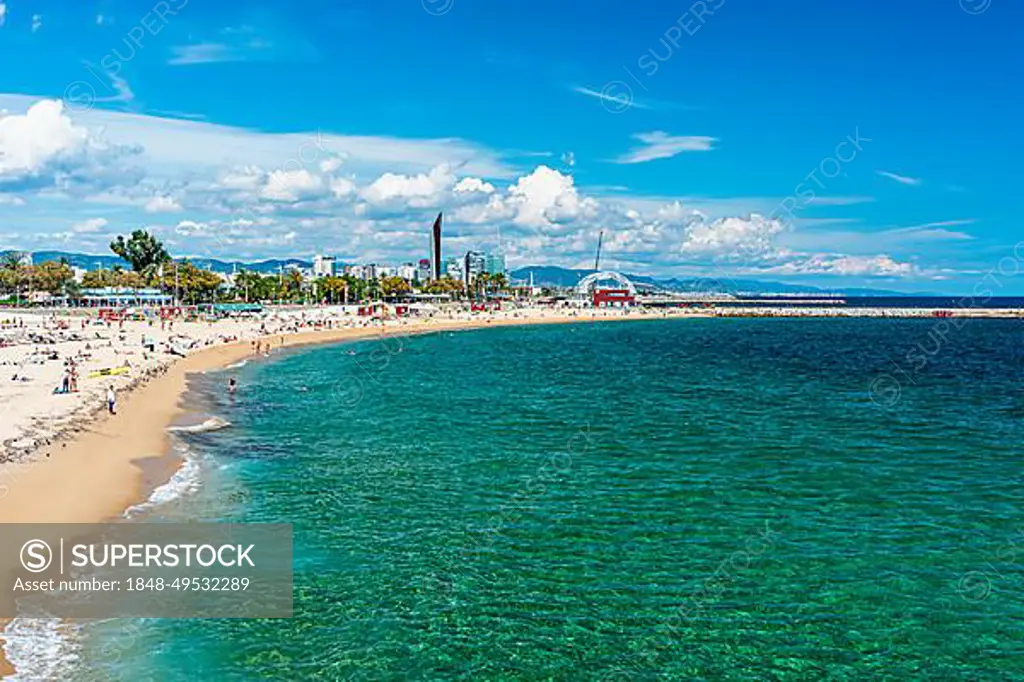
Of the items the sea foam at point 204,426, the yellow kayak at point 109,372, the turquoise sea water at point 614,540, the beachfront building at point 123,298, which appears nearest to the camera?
the turquoise sea water at point 614,540

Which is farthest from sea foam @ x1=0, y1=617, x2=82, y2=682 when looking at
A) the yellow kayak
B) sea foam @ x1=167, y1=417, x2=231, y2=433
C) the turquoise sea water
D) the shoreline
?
the yellow kayak

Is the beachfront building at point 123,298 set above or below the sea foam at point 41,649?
above

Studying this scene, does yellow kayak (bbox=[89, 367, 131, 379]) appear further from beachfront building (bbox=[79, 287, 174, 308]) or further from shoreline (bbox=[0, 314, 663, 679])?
beachfront building (bbox=[79, 287, 174, 308])

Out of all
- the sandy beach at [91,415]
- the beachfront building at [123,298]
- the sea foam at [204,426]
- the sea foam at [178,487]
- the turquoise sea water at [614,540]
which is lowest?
the turquoise sea water at [614,540]

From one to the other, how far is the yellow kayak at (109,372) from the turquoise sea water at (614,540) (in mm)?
8744

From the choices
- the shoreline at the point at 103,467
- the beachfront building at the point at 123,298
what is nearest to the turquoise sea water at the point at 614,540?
the shoreline at the point at 103,467

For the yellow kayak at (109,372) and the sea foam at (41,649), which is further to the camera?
the yellow kayak at (109,372)

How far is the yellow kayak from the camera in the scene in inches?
1871

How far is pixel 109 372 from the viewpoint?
48625mm

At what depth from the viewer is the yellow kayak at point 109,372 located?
4753cm

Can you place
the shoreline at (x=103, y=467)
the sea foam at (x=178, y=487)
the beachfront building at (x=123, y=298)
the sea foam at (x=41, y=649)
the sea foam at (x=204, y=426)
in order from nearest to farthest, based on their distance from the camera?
the sea foam at (x=41, y=649)
the shoreline at (x=103, y=467)
the sea foam at (x=178, y=487)
the sea foam at (x=204, y=426)
the beachfront building at (x=123, y=298)

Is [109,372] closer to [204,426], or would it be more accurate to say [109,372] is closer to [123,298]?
[204,426]

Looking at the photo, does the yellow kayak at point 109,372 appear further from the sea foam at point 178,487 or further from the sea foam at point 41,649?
the sea foam at point 41,649

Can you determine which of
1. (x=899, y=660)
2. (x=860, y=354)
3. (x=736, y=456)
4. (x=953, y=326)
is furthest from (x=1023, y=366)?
(x=953, y=326)
